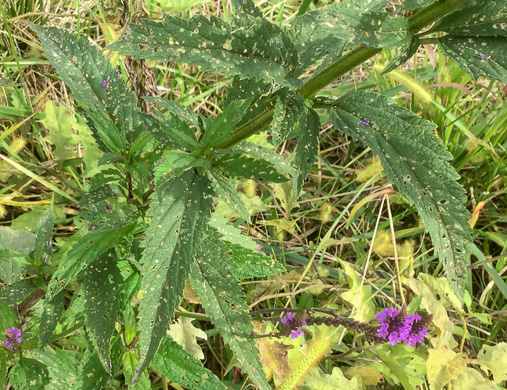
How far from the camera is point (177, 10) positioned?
249 centimetres

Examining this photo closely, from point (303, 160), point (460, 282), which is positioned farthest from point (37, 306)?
point (460, 282)

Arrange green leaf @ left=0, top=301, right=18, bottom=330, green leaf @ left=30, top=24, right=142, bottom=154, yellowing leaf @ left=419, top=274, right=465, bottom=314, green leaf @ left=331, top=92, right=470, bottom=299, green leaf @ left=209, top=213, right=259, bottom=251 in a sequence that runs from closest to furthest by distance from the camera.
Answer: green leaf @ left=331, top=92, right=470, bottom=299 < green leaf @ left=30, top=24, right=142, bottom=154 < green leaf @ left=0, top=301, right=18, bottom=330 < green leaf @ left=209, top=213, right=259, bottom=251 < yellowing leaf @ left=419, top=274, right=465, bottom=314

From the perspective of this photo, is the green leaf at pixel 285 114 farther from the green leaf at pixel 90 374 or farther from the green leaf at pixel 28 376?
the green leaf at pixel 28 376

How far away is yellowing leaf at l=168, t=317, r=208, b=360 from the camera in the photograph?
1.85 m

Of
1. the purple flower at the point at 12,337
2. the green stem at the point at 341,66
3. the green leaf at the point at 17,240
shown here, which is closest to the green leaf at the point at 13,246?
the green leaf at the point at 17,240

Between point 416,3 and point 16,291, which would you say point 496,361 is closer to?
point 416,3

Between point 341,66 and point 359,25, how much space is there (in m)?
0.14

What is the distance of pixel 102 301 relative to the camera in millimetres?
1314

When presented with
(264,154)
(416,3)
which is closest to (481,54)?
(416,3)

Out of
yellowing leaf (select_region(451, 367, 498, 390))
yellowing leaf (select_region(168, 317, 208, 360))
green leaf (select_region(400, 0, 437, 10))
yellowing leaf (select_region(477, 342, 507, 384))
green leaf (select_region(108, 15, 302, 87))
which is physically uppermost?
green leaf (select_region(400, 0, 437, 10))

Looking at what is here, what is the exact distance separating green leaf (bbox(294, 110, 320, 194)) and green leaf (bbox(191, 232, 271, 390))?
35cm

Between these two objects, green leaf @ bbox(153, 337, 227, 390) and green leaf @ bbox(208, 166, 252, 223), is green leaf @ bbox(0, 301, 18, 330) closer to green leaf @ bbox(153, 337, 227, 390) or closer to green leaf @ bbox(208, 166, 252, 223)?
green leaf @ bbox(153, 337, 227, 390)

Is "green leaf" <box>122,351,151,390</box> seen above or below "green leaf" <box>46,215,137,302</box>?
below

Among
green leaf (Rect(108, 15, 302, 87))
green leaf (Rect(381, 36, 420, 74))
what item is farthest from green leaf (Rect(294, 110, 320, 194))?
green leaf (Rect(381, 36, 420, 74))
